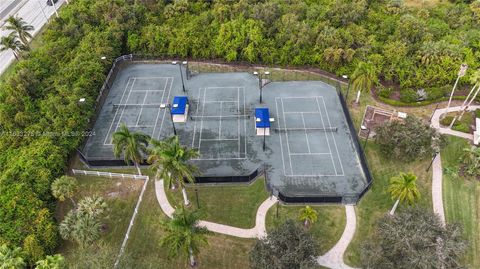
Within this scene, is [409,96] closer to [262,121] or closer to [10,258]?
[262,121]

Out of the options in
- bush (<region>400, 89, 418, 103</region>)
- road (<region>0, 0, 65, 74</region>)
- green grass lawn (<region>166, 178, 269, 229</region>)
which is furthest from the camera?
road (<region>0, 0, 65, 74</region>)

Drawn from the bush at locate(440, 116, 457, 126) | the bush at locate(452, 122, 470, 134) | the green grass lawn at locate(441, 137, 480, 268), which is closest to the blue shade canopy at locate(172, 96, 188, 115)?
the green grass lawn at locate(441, 137, 480, 268)

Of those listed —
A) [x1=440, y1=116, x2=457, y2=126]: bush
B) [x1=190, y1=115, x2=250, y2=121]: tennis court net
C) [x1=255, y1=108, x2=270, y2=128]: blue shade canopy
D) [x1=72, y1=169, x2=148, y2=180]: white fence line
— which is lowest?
[x1=72, y1=169, x2=148, y2=180]: white fence line

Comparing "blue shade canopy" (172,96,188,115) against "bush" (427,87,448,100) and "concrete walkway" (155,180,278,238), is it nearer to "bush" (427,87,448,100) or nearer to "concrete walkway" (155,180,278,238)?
"concrete walkway" (155,180,278,238)

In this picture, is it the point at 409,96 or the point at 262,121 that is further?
the point at 409,96

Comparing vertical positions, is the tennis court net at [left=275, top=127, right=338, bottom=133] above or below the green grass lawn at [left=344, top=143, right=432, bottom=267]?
above

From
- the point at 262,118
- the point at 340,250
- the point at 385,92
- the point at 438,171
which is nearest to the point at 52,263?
the point at 340,250
